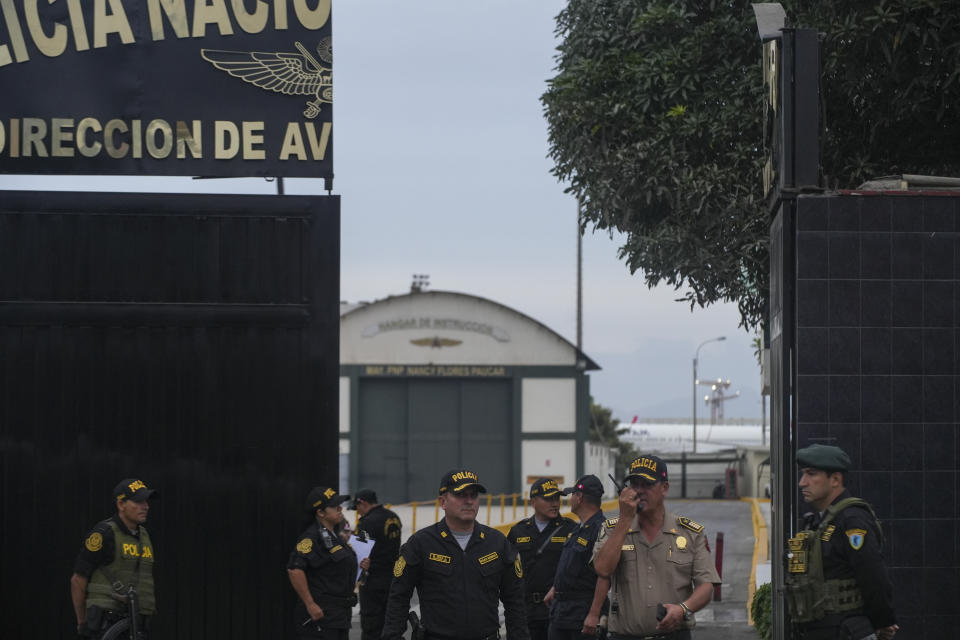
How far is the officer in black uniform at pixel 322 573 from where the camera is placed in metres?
10.1

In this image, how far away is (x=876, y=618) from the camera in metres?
7.51

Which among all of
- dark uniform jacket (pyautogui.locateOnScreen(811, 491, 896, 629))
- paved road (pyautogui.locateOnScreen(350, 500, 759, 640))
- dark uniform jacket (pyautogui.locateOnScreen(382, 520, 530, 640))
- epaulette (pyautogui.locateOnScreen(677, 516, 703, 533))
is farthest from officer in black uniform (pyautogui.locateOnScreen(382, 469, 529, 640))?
paved road (pyautogui.locateOnScreen(350, 500, 759, 640))

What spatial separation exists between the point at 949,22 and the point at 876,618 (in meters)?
10.9

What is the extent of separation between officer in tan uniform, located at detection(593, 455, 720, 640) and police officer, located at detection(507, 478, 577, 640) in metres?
3.50

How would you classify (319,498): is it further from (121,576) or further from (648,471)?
(648,471)

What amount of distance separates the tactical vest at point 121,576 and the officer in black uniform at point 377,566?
3.91 meters

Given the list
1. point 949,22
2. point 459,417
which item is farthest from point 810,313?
point 459,417

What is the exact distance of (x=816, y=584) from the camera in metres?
7.59

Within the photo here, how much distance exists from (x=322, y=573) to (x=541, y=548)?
2.13 meters

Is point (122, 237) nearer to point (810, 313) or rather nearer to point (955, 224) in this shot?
point (810, 313)

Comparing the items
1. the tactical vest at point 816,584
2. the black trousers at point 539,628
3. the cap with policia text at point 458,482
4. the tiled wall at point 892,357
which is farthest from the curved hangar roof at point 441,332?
the tactical vest at point 816,584

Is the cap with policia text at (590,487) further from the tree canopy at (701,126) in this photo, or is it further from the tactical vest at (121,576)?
the tree canopy at (701,126)

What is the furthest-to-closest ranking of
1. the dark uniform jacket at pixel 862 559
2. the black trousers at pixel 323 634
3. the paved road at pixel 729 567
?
the paved road at pixel 729 567
the black trousers at pixel 323 634
the dark uniform jacket at pixel 862 559

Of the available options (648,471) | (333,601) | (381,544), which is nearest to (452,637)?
(648,471)
